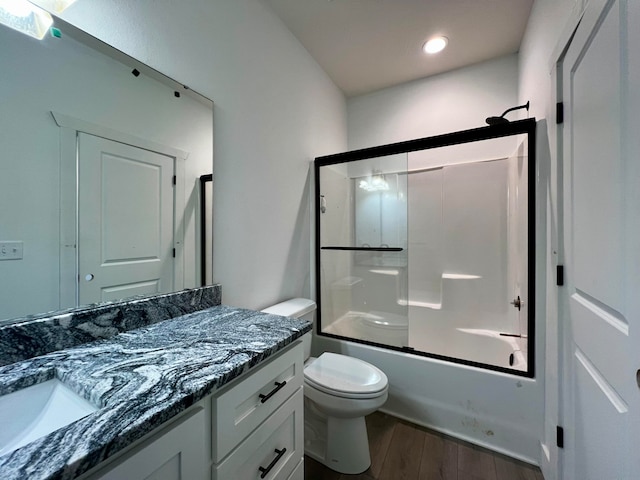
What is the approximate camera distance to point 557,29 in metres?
1.23

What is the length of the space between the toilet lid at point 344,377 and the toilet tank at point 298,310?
0.44 feet

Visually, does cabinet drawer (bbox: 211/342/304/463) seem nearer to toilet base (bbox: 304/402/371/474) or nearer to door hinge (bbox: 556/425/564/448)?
toilet base (bbox: 304/402/371/474)

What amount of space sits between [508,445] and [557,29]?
7.08 feet

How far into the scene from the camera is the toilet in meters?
1.34

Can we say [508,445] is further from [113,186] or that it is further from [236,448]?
[113,186]

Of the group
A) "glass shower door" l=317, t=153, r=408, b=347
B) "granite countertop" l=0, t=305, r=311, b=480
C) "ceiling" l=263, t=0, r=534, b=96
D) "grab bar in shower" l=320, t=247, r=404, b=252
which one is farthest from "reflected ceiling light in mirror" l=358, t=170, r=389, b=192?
"granite countertop" l=0, t=305, r=311, b=480

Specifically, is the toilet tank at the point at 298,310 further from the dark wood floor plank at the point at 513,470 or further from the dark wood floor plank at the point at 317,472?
the dark wood floor plank at the point at 513,470

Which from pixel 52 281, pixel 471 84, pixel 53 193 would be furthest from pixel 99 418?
pixel 471 84

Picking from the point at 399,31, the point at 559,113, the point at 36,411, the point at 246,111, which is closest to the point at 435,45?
the point at 399,31

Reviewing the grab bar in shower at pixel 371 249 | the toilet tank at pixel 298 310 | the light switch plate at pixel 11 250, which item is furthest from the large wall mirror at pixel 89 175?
the grab bar in shower at pixel 371 249

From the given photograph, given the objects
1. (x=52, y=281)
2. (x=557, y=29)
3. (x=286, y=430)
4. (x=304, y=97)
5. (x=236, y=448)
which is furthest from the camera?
(x=304, y=97)

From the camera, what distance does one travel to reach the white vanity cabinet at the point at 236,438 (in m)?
0.53

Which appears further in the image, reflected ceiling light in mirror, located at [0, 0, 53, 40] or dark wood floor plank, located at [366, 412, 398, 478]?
dark wood floor plank, located at [366, 412, 398, 478]

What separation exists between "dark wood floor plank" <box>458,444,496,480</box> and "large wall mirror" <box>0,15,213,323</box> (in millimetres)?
1708
